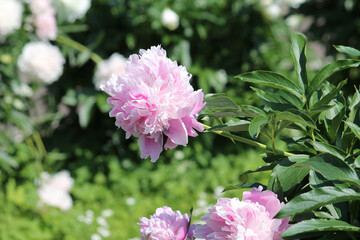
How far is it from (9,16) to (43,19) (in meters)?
0.23

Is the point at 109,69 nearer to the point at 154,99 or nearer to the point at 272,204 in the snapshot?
the point at 154,99

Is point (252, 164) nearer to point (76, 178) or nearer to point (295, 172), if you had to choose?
point (76, 178)

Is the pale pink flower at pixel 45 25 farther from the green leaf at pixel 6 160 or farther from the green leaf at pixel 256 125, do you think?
the green leaf at pixel 256 125

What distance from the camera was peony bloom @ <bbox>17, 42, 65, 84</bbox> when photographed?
107 inches

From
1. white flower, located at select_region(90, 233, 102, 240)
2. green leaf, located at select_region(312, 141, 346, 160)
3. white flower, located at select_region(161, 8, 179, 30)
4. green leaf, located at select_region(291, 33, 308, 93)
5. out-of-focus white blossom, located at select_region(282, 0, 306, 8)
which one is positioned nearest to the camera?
green leaf, located at select_region(312, 141, 346, 160)

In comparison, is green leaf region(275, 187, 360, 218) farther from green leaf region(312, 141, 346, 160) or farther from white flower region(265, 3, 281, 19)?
white flower region(265, 3, 281, 19)

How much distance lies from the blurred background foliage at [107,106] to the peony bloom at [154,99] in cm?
209

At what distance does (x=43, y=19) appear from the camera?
2.82m

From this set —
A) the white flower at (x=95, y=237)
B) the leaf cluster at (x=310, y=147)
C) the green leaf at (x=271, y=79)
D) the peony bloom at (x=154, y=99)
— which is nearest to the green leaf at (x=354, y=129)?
the leaf cluster at (x=310, y=147)

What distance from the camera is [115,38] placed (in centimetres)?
327

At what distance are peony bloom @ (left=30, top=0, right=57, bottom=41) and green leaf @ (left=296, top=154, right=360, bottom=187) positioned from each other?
7.83 ft

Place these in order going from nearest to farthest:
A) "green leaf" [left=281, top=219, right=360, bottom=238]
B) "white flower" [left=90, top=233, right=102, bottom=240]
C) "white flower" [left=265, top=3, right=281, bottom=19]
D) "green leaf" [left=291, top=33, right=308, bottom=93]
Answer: "green leaf" [left=281, top=219, right=360, bottom=238] < "green leaf" [left=291, top=33, right=308, bottom=93] < "white flower" [left=90, top=233, right=102, bottom=240] < "white flower" [left=265, top=3, right=281, bottom=19]

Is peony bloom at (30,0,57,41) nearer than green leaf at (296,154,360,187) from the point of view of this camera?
No

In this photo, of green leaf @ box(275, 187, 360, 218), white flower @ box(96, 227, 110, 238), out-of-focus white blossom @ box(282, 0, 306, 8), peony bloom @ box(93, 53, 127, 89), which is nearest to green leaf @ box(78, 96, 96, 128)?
peony bloom @ box(93, 53, 127, 89)
